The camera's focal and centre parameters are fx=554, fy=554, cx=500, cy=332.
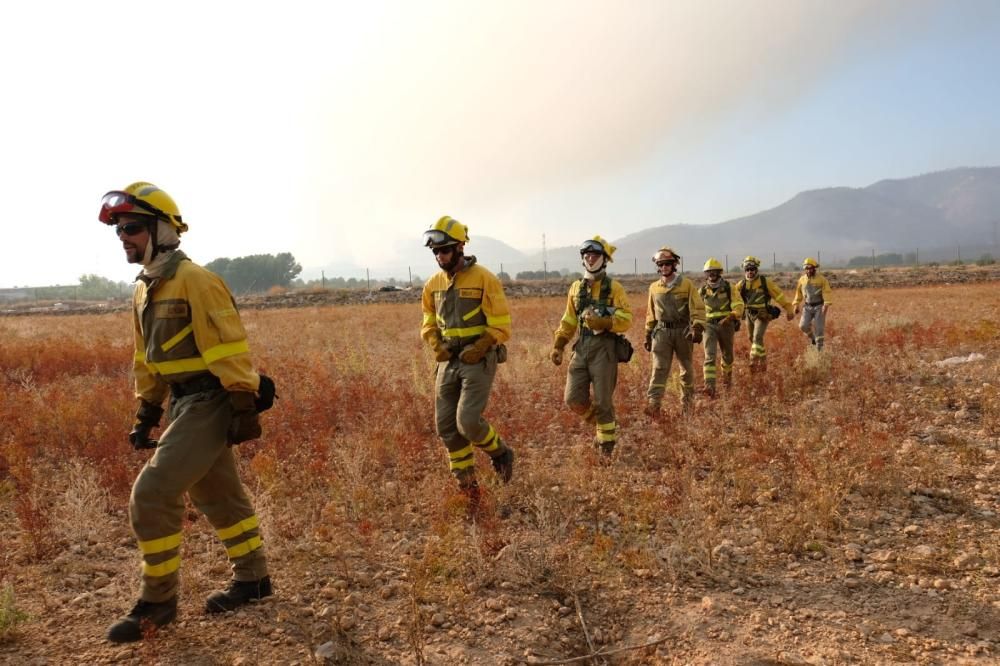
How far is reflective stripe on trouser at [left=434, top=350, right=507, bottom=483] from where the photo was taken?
4.40 metres

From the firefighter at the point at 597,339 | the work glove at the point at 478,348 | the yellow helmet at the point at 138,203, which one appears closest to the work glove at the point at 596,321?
the firefighter at the point at 597,339

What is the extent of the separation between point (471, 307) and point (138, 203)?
2.37 m

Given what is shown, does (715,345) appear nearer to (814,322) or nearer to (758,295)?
(758,295)

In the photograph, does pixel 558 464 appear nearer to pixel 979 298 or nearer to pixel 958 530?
pixel 958 530

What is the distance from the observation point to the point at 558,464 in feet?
18.5

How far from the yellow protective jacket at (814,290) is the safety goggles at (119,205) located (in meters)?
10.2

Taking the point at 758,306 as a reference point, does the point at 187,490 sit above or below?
below

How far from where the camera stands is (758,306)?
9406 millimetres

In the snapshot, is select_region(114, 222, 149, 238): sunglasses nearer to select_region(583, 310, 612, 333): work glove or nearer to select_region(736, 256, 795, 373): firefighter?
select_region(583, 310, 612, 333): work glove

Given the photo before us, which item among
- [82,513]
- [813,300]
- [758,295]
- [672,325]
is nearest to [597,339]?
[672,325]

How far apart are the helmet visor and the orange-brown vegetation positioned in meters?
2.21

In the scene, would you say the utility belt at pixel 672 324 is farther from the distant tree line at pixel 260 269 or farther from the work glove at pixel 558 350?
the distant tree line at pixel 260 269

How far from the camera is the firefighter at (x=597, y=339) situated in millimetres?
5586

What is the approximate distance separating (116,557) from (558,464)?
3.76 meters
